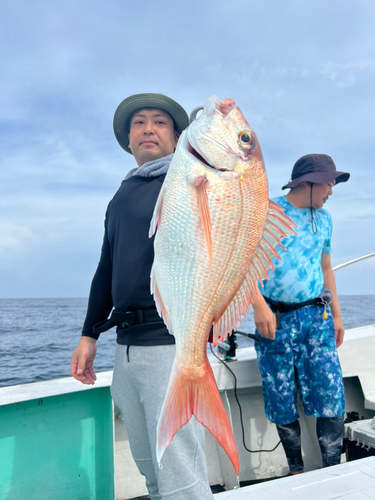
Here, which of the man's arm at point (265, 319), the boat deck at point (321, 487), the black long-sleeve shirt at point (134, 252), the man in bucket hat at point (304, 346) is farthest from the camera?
the man in bucket hat at point (304, 346)

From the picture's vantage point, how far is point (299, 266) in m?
2.68

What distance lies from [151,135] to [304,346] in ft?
6.01

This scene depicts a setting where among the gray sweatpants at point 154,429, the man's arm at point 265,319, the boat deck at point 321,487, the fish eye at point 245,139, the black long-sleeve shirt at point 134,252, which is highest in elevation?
the fish eye at point 245,139

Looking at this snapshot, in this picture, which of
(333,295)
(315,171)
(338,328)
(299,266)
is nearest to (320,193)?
(315,171)

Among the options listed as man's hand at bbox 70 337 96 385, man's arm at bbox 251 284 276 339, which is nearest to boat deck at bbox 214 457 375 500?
man's arm at bbox 251 284 276 339

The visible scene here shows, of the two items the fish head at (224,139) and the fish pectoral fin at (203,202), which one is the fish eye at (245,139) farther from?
the fish pectoral fin at (203,202)

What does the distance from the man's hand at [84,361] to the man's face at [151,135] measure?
98 centimetres

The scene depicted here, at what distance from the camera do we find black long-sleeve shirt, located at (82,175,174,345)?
1611 mm

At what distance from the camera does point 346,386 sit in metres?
3.69

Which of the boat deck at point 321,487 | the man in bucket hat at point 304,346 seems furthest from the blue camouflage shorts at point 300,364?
the boat deck at point 321,487

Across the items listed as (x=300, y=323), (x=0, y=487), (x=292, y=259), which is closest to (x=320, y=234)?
(x=292, y=259)

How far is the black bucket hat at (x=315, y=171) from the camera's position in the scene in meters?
2.71

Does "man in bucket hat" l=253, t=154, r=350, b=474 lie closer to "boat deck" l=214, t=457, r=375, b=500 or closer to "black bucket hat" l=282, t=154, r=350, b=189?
"black bucket hat" l=282, t=154, r=350, b=189

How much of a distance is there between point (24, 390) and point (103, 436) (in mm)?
710
